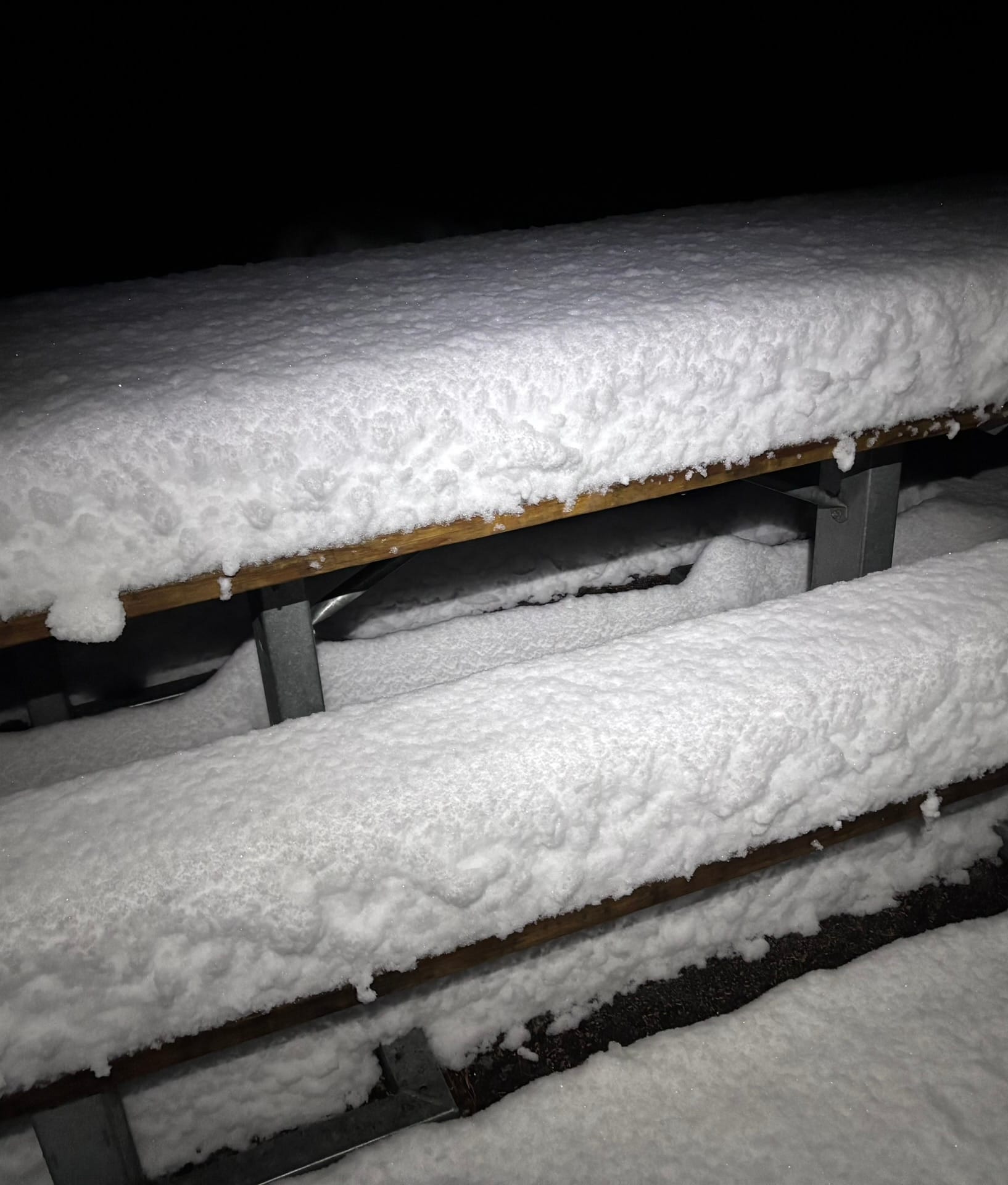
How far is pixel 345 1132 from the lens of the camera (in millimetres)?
1335

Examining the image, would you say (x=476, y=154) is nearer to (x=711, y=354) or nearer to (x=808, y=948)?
(x=711, y=354)

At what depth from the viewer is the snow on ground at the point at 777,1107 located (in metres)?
1.11

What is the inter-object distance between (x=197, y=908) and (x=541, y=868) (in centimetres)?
42

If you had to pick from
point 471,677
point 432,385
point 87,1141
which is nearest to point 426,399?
point 432,385

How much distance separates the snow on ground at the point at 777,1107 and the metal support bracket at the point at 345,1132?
0.63 ft

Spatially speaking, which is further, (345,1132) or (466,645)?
(466,645)

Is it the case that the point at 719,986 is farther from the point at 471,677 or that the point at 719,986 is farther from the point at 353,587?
the point at 353,587

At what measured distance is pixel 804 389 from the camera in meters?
Result: 1.51

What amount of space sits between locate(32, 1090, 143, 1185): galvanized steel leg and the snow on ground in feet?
0.93

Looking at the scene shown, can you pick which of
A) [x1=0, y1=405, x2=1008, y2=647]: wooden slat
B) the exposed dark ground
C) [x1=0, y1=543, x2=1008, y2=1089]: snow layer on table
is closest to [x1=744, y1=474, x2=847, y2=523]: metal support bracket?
[x1=0, y1=405, x2=1008, y2=647]: wooden slat

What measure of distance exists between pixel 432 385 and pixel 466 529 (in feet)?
0.70

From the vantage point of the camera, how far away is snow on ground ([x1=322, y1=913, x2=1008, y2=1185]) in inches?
43.7

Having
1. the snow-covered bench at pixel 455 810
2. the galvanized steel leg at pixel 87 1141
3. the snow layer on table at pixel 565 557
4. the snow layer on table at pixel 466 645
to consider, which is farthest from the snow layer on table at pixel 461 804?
the snow layer on table at pixel 565 557

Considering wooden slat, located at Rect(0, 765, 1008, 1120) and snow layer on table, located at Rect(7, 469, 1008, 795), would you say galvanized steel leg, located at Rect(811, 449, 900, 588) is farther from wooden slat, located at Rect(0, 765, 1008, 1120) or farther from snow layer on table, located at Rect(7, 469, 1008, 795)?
wooden slat, located at Rect(0, 765, 1008, 1120)
